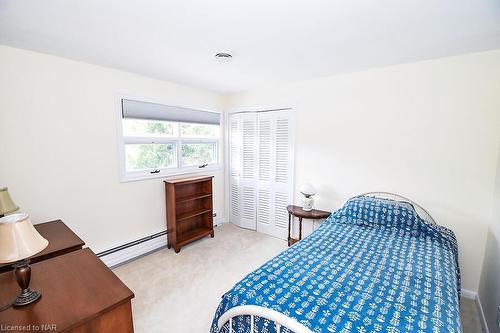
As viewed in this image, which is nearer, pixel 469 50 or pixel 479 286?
pixel 469 50

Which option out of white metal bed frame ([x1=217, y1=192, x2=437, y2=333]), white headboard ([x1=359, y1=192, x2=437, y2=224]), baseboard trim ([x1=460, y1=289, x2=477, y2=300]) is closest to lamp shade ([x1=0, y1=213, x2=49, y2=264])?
white metal bed frame ([x1=217, y1=192, x2=437, y2=333])

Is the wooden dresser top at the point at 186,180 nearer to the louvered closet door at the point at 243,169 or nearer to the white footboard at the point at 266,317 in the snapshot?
the louvered closet door at the point at 243,169

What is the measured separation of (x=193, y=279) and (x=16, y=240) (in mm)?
1757

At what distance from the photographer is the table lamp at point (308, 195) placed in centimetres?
300

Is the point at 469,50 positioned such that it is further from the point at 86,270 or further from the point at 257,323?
the point at 86,270

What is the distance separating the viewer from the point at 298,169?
3309 millimetres

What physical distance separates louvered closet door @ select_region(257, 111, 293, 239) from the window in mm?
908

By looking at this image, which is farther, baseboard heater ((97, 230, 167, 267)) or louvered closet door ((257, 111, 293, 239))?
louvered closet door ((257, 111, 293, 239))

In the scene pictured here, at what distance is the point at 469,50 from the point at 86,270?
138 inches

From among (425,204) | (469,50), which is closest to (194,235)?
(425,204)

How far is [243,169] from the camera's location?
3.89 m

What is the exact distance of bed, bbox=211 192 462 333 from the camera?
1.10 metres

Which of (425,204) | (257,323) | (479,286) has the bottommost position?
(479,286)

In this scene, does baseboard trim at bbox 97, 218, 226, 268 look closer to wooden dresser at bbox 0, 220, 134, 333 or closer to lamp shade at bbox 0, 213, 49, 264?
wooden dresser at bbox 0, 220, 134, 333
